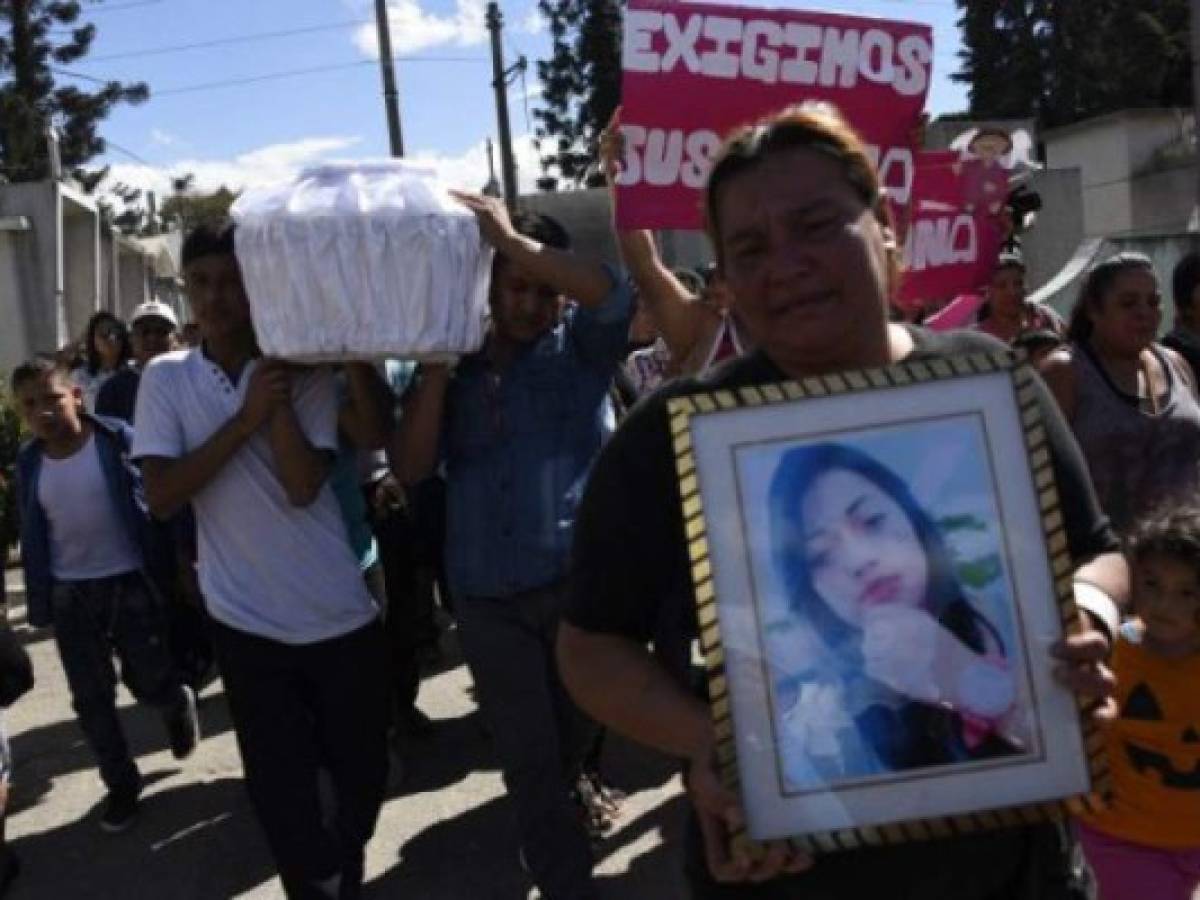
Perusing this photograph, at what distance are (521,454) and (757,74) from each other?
1412mm

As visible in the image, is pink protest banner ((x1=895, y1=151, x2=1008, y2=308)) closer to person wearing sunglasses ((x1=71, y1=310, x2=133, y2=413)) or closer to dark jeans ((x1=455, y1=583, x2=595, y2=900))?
dark jeans ((x1=455, y1=583, x2=595, y2=900))

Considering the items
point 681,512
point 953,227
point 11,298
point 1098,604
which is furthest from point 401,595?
→ point 11,298

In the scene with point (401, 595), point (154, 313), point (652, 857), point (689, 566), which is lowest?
point (652, 857)

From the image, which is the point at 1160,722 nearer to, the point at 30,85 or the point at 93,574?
the point at 93,574

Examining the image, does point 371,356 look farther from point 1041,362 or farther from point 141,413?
point 1041,362

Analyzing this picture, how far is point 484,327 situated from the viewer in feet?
10.4

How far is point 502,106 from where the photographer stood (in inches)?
1234

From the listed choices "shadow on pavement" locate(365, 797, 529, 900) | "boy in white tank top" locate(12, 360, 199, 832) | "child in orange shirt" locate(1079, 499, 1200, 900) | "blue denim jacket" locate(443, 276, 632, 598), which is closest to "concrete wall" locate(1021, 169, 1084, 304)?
"shadow on pavement" locate(365, 797, 529, 900)

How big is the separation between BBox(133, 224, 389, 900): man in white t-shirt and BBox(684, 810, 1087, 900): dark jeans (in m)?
1.82

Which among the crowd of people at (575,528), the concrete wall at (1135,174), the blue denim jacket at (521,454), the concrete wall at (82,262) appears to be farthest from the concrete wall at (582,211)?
the blue denim jacket at (521,454)

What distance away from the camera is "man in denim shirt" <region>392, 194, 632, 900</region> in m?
3.44

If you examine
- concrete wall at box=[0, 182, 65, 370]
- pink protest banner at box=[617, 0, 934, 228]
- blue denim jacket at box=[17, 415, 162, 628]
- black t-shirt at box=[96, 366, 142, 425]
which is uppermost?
concrete wall at box=[0, 182, 65, 370]

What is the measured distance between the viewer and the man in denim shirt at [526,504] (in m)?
3.44

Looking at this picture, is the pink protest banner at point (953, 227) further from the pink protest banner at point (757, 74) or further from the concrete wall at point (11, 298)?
the concrete wall at point (11, 298)
